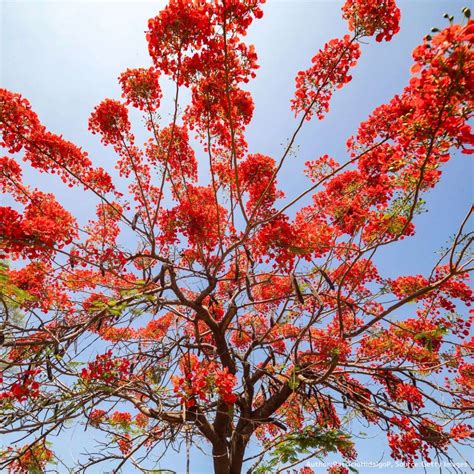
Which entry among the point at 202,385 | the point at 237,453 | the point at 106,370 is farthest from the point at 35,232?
the point at 237,453

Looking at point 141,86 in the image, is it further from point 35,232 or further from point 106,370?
point 106,370

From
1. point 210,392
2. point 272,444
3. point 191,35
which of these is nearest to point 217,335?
point 210,392

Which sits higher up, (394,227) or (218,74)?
(218,74)

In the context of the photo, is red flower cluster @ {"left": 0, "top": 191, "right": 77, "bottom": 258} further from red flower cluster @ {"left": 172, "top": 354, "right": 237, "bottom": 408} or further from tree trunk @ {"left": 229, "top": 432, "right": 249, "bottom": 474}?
tree trunk @ {"left": 229, "top": 432, "right": 249, "bottom": 474}

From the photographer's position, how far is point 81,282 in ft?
19.9

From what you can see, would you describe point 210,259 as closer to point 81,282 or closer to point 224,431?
point 81,282

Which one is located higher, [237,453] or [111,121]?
[111,121]

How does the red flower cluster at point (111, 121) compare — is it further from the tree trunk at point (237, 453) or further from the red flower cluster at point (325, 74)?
the tree trunk at point (237, 453)

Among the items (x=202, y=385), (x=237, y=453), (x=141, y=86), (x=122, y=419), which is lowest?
(x=237, y=453)

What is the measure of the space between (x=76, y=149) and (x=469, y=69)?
4665 millimetres

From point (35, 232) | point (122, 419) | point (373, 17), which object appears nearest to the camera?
point (373, 17)

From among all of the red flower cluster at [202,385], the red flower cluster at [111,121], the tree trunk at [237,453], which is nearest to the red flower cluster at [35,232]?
the red flower cluster at [111,121]

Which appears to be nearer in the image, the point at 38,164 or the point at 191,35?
the point at 191,35

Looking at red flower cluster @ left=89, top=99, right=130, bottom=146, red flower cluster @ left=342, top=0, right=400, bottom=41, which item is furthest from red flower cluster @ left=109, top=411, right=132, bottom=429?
red flower cluster @ left=342, top=0, right=400, bottom=41
